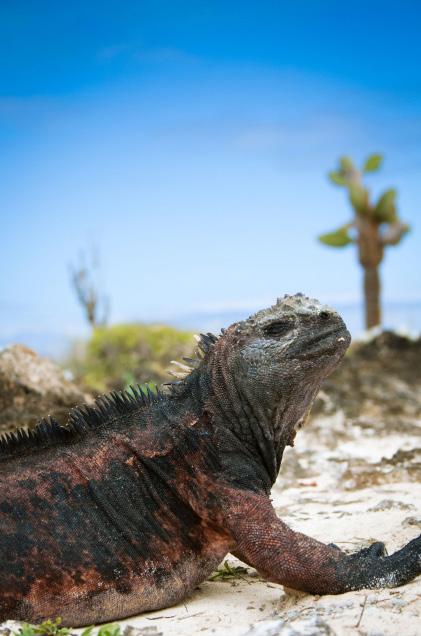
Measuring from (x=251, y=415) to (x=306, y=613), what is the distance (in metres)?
1.15

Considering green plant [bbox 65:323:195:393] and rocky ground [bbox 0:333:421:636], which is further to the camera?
green plant [bbox 65:323:195:393]

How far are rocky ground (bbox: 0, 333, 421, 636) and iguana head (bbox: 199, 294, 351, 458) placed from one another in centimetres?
104

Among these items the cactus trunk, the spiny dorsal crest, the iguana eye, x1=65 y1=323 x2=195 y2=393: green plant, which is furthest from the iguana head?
the cactus trunk

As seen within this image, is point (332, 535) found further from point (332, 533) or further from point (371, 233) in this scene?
point (371, 233)

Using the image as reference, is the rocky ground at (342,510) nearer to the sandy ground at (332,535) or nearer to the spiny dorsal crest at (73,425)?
the sandy ground at (332,535)

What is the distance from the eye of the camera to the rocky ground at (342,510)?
135 inches

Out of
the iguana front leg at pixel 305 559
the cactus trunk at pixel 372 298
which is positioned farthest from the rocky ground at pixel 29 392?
the cactus trunk at pixel 372 298

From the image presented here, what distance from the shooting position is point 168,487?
4211 mm

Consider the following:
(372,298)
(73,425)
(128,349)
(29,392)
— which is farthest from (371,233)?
(73,425)

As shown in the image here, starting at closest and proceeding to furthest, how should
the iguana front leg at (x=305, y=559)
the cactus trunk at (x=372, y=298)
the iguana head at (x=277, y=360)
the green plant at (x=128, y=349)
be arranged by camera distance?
the iguana front leg at (x=305, y=559)
the iguana head at (x=277, y=360)
the green plant at (x=128, y=349)
the cactus trunk at (x=372, y=298)

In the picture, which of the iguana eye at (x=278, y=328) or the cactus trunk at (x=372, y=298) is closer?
the iguana eye at (x=278, y=328)

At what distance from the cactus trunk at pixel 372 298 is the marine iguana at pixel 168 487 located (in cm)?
1960

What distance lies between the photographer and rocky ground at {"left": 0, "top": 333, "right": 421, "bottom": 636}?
3.44 m

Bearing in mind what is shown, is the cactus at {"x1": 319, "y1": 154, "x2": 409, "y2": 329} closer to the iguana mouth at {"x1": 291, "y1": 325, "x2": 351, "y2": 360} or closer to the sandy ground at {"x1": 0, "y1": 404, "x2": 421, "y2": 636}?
the sandy ground at {"x1": 0, "y1": 404, "x2": 421, "y2": 636}
